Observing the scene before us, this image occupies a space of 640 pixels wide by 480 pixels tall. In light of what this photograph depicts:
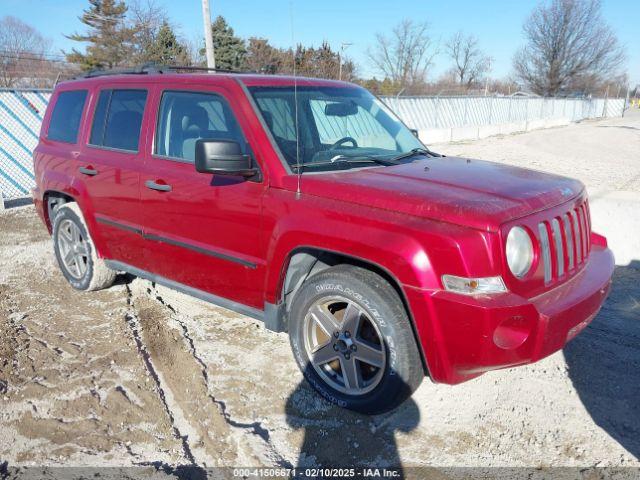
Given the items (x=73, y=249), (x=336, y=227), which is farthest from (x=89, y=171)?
(x=336, y=227)

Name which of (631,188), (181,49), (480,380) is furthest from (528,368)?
(181,49)

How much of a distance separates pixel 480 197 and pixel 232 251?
163 cm

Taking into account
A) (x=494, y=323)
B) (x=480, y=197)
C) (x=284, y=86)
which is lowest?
(x=494, y=323)

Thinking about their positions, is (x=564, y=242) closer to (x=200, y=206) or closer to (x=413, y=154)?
(x=413, y=154)

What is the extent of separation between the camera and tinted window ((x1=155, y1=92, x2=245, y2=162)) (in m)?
3.64

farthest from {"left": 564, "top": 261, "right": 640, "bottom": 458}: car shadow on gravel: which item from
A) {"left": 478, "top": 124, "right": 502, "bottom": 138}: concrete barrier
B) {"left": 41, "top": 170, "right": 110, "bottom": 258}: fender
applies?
{"left": 478, "top": 124, "right": 502, "bottom": 138}: concrete barrier

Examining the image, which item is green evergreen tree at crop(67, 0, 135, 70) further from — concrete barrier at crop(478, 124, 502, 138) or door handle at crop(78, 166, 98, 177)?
door handle at crop(78, 166, 98, 177)

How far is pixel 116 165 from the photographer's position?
14.0 feet

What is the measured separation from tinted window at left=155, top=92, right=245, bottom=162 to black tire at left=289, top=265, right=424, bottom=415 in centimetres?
116

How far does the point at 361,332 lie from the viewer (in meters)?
3.19

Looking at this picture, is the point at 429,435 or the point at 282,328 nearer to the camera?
the point at 429,435

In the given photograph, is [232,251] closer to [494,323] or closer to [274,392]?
[274,392]

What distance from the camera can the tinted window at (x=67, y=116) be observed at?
15.9 feet

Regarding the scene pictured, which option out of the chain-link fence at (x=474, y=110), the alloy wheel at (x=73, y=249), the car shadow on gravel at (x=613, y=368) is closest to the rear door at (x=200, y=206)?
the alloy wheel at (x=73, y=249)
